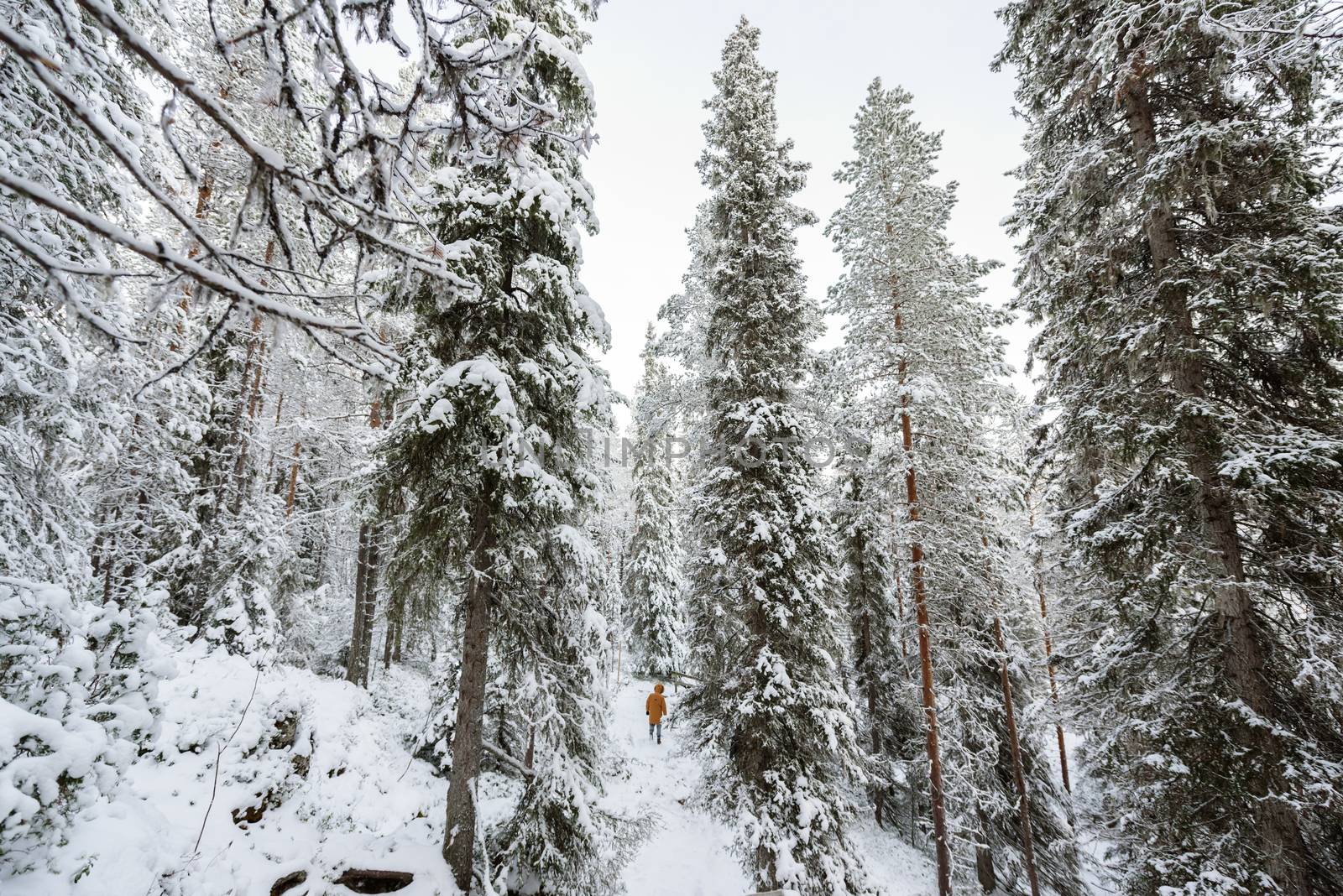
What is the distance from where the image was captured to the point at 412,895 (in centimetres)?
620

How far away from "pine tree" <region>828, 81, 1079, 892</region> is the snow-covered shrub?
33.8 feet

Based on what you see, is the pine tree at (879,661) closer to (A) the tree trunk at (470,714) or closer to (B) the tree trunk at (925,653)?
(B) the tree trunk at (925,653)

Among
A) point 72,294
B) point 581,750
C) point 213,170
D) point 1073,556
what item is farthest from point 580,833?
point 213,170

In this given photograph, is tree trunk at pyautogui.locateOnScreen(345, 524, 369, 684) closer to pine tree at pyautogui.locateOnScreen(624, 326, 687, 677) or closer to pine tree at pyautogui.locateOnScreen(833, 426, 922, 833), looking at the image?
A: pine tree at pyautogui.locateOnScreen(624, 326, 687, 677)

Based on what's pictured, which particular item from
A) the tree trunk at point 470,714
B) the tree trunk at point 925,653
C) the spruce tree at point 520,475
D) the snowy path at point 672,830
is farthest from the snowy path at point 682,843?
the tree trunk at point 470,714

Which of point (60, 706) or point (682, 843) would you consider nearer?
point (60, 706)

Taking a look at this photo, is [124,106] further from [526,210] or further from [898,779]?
[898,779]

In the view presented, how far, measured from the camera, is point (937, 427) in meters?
10.3

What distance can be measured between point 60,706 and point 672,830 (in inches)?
455

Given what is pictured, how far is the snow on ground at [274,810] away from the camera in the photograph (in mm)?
4434

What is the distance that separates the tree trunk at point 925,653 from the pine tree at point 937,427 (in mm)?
29

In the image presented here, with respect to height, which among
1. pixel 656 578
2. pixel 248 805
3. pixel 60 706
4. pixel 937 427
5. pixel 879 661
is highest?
pixel 937 427

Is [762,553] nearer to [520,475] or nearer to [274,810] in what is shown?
[520,475]

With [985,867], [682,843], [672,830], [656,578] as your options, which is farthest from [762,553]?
[656,578]
